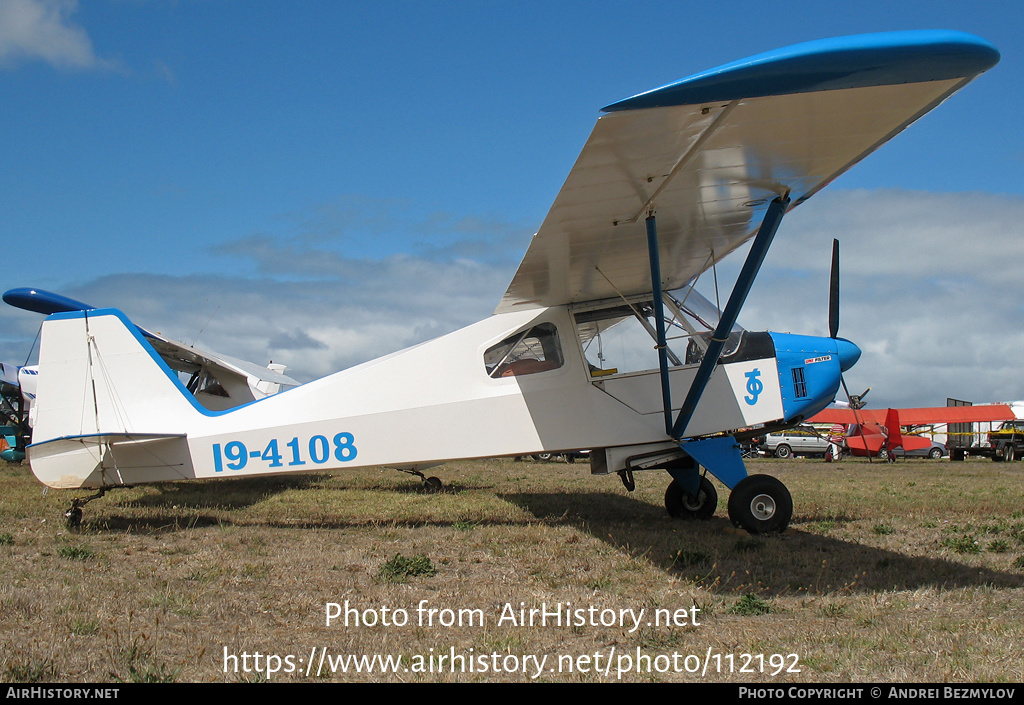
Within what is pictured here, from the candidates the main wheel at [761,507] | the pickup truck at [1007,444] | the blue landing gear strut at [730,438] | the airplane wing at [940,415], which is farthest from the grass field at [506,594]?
the pickup truck at [1007,444]

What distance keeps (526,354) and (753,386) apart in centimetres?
243

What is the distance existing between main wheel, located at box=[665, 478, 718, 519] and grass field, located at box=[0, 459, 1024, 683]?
0.18m

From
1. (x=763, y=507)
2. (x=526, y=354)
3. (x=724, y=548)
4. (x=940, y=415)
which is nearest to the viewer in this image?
(x=724, y=548)

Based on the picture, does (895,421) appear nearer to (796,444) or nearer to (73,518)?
(796,444)

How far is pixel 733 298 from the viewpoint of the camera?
5887 mm

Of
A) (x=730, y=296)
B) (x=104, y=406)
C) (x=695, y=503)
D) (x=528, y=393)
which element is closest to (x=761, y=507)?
(x=695, y=503)

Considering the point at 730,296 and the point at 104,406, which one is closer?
the point at 730,296

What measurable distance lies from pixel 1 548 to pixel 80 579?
1.77 metres

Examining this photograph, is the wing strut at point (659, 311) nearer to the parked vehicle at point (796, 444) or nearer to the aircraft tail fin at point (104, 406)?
the aircraft tail fin at point (104, 406)

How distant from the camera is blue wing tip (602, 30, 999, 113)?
12.3 ft

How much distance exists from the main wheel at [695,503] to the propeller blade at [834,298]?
229cm

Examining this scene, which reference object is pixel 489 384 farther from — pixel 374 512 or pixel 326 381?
pixel 374 512

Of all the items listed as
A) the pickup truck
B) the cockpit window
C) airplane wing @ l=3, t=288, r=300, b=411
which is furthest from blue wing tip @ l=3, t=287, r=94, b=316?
the pickup truck
